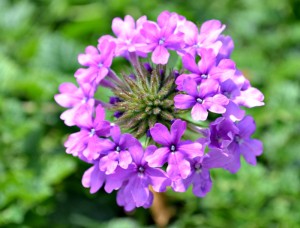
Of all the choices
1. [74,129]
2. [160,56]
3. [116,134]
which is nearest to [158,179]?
[116,134]

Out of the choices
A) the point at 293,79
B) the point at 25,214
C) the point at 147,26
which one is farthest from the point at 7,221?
the point at 293,79

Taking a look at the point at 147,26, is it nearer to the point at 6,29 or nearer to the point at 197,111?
the point at 197,111

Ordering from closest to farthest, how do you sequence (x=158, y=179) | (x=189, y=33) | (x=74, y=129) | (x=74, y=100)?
(x=158, y=179)
(x=189, y=33)
(x=74, y=100)
(x=74, y=129)

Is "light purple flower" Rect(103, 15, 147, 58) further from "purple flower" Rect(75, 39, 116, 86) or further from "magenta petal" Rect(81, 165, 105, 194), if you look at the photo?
"magenta petal" Rect(81, 165, 105, 194)

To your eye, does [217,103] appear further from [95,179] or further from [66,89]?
[66,89]

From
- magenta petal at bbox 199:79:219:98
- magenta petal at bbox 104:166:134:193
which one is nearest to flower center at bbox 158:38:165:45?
magenta petal at bbox 199:79:219:98

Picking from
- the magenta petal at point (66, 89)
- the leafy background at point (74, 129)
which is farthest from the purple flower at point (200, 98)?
the leafy background at point (74, 129)

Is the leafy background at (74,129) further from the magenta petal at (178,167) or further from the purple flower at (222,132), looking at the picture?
the magenta petal at (178,167)
